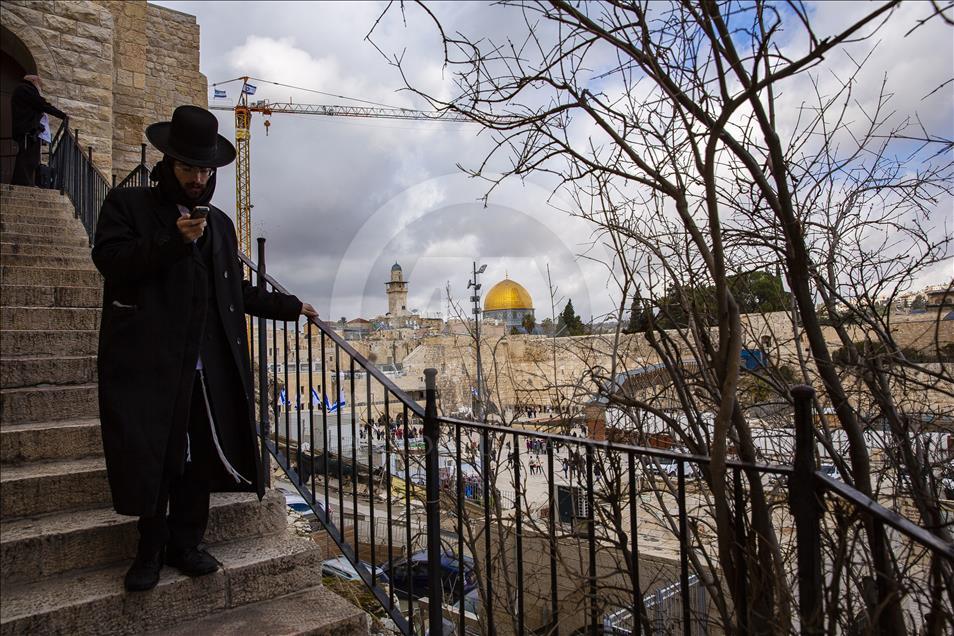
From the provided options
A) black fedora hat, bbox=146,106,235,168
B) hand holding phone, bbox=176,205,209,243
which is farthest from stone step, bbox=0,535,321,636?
black fedora hat, bbox=146,106,235,168

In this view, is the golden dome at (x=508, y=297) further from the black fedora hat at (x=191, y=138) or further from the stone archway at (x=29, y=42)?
the black fedora hat at (x=191, y=138)

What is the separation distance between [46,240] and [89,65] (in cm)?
690

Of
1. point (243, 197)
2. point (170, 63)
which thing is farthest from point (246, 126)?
point (170, 63)

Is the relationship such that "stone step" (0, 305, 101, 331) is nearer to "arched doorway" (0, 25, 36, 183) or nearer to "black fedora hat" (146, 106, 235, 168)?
"black fedora hat" (146, 106, 235, 168)

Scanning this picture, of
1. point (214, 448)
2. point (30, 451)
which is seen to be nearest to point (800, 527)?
point (214, 448)

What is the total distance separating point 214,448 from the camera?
86.7 inches

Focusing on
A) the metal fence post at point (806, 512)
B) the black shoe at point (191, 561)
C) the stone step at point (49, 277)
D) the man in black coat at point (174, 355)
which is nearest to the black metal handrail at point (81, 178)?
the stone step at point (49, 277)

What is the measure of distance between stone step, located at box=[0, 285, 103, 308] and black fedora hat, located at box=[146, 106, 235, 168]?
99.2 inches

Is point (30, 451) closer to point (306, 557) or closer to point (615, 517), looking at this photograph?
point (306, 557)

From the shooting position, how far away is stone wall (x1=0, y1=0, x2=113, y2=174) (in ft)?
32.1

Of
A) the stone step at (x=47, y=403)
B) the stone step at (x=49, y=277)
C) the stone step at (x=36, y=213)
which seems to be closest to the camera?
the stone step at (x=47, y=403)

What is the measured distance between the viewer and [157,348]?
200cm

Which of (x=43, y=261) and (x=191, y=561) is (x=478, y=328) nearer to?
(x=191, y=561)

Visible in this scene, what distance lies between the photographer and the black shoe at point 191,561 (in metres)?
2.25
